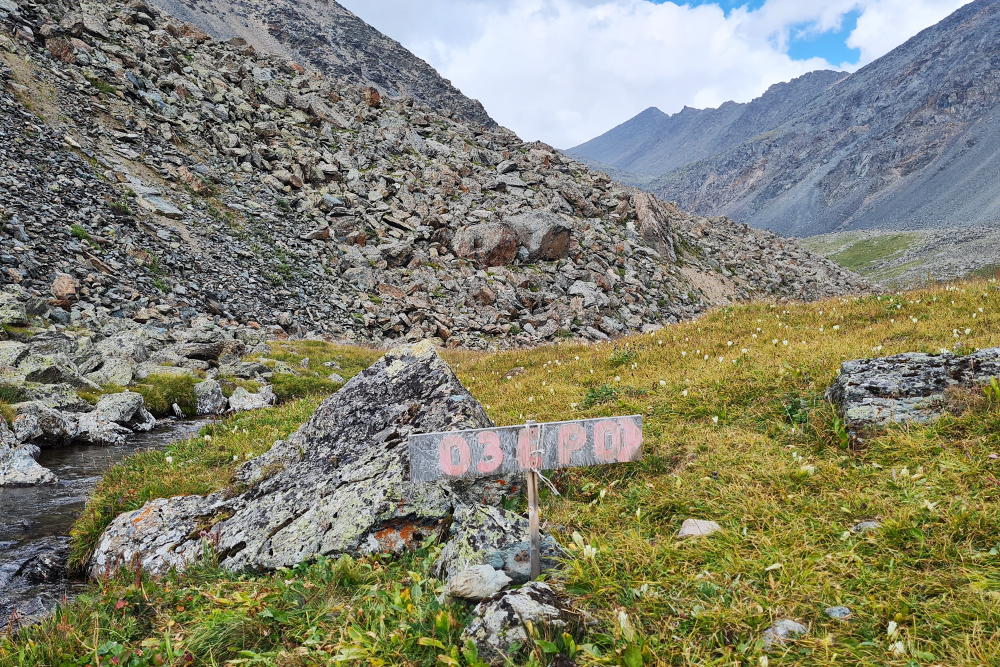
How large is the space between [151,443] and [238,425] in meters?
4.21

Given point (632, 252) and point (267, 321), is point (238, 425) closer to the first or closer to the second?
point (267, 321)

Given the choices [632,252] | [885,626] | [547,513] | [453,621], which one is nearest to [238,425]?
[547,513]

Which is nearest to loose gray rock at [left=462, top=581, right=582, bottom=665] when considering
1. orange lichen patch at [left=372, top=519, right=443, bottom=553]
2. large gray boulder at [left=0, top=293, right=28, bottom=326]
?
orange lichen patch at [left=372, top=519, right=443, bottom=553]

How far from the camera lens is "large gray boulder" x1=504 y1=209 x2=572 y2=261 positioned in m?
41.6

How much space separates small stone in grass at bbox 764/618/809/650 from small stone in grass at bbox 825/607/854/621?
0.25m

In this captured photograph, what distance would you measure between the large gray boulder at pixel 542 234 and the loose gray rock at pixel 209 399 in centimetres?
2776

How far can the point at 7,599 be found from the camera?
597 cm

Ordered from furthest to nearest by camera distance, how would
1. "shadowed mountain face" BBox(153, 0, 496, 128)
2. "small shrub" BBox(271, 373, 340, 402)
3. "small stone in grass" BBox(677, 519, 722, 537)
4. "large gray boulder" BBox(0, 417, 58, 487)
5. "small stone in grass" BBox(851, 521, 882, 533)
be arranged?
"shadowed mountain face" BBox(153, 0, 496, 128)
"small shrub" BBox(271, 373, 340, 402)
"large gray boulder" BBox(0, 417, 58, 487)
"small stone in grass" BBox(677, 519, 722, 537)
"small stone in grass" BBox(851, 521, 882, 533)

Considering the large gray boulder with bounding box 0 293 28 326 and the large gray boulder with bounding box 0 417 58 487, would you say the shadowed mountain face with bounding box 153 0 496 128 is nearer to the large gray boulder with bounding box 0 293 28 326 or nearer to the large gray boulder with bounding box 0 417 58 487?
the large gray boulder with bounding box 0 293 28 326

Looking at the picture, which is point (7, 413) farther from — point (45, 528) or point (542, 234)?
point (542, 234)

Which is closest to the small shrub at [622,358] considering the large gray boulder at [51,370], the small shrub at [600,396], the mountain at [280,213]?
the small shrub at [600,396]

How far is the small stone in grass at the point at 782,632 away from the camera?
10.7 ft

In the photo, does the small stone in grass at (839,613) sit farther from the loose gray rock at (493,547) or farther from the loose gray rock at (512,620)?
the loose gray rock at (493,547)

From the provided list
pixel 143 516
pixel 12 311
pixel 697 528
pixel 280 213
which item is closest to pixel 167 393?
pixel 12 311
